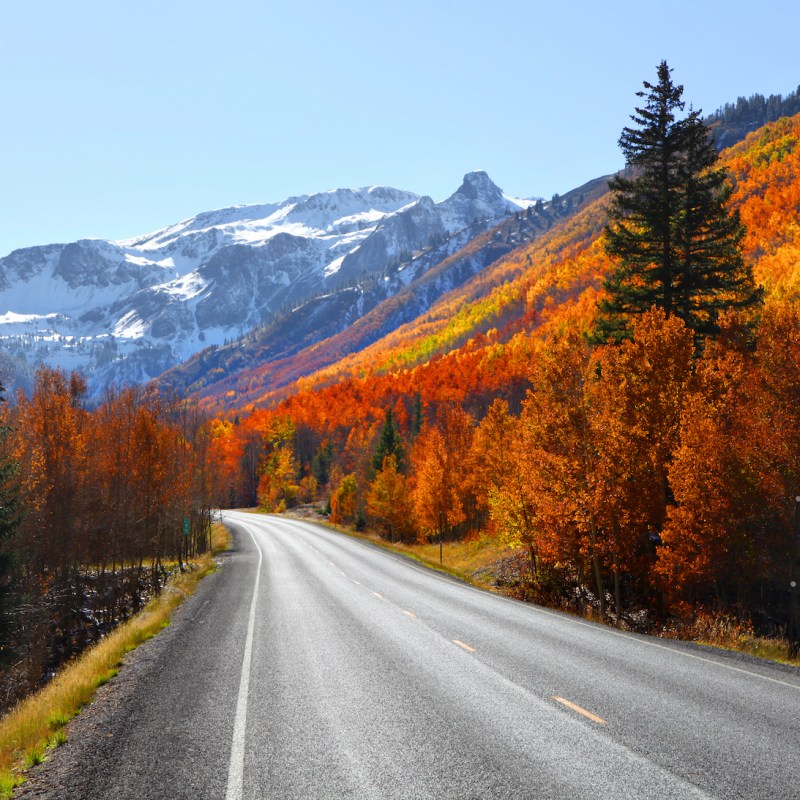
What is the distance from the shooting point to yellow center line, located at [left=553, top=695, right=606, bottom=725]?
7.90 metres

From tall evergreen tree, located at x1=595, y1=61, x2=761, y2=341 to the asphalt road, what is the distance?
1453 cm

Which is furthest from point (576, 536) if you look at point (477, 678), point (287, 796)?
point (287, 796)

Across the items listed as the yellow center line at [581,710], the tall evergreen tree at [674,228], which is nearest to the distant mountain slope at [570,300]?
the tall evergreen tree at [674,228]

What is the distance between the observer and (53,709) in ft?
32.1

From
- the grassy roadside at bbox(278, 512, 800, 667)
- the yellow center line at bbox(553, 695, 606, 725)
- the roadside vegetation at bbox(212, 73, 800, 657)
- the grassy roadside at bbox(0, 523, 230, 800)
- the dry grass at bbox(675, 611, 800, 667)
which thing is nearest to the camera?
the grassy roadside at bbox(0, 523, 230, 800)

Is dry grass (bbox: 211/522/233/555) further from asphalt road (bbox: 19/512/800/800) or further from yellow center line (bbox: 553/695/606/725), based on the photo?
yellow center line (bbox: 553/695/606/725)

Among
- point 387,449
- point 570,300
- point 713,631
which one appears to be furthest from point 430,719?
point 570,300

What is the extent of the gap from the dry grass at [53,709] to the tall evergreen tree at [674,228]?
20633 mm

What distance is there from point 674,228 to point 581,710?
2183 cm

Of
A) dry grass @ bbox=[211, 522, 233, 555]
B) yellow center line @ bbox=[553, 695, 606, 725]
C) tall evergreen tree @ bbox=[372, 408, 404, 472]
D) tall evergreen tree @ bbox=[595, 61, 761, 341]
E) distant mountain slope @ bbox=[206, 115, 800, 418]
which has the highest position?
distant mountain slope @ bbox=[206, 115, 800, 418]

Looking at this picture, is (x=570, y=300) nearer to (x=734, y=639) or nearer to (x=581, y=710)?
(x=734, y=639)

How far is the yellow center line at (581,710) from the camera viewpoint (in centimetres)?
790

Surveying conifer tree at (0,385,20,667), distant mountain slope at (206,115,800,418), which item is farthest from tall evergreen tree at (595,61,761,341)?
distant mountain slope at (206,115,800,418)

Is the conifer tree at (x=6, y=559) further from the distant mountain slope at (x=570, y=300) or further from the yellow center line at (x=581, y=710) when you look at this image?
the distant mountain slope at (x=570, y=300)
